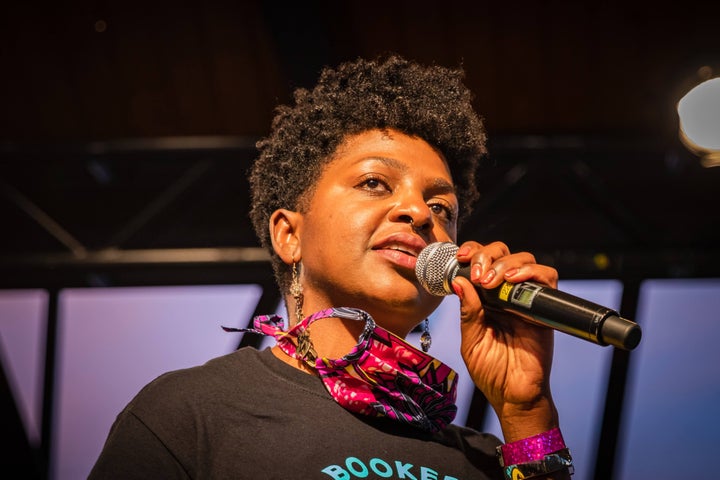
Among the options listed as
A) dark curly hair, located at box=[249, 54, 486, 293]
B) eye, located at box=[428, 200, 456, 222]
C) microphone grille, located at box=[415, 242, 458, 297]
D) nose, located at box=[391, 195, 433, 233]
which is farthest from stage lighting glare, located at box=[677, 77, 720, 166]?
microphone grille, located at box=[415, 242, 458, 297]

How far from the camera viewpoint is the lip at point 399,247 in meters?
1.65

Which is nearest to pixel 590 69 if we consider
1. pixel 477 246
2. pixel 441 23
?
pixel 441 23

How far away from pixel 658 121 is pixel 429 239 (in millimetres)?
2629

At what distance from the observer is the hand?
154 centimetres

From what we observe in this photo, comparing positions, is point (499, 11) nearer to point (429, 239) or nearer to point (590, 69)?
point (590, 69)

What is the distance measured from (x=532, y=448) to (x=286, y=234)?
2.75 ft

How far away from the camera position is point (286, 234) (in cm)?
196

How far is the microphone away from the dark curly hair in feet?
1.72

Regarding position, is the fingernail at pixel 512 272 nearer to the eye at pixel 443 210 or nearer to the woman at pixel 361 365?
the woman at pixel 361 365

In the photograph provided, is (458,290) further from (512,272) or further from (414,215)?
(414,215)

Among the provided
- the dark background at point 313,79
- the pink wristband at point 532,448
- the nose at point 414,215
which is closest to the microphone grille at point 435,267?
the nose at point 414,215

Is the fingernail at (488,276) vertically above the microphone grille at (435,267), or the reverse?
the microphone grille at (435,267)

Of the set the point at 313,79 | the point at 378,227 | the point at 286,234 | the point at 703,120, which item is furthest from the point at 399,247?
the point at 703,120

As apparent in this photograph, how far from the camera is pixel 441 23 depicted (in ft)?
11.6
